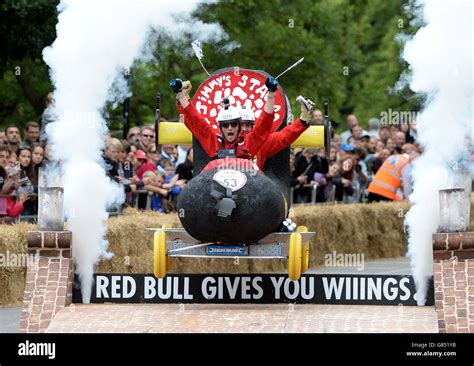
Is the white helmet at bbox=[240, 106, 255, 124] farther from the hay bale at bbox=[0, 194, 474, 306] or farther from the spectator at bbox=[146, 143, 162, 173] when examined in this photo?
the spectator at bbox=[146, 143, 162, 173]

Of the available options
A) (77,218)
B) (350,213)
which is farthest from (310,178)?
(77,218)

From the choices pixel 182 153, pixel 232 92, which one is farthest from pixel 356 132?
pixel 232 92

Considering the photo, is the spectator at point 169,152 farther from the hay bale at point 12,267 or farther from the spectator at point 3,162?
the hay bale at point 12,267

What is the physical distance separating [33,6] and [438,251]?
10059 millimetres

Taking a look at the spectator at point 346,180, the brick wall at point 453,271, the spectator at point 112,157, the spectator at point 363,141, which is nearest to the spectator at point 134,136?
the spectator at point 112,157

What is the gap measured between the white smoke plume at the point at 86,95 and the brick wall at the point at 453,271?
3.79 metres

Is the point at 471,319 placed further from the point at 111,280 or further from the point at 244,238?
the point at 111,280

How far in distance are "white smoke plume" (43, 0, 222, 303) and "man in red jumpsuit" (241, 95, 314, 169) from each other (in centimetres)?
169

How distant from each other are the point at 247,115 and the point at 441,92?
212 cm

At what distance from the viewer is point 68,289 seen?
1520 centimetres

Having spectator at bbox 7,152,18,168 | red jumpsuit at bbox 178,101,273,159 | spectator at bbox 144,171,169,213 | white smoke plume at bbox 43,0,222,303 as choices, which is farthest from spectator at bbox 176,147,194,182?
red jumpsuit at bbox 178,101,273,159

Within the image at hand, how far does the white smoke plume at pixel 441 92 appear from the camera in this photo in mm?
15836

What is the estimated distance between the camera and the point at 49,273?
15.2 m

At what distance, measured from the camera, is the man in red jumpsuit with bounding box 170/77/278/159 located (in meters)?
15.5
